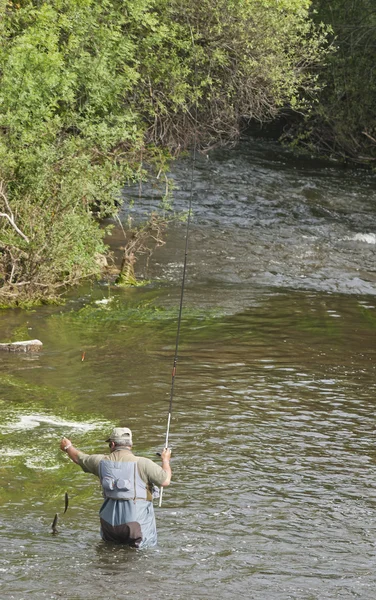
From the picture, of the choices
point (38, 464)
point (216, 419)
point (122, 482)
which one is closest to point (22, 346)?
point (216, 419)

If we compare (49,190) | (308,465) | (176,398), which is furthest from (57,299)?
(308,465)

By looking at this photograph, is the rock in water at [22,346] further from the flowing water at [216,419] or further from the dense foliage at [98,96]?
the dense foliage at [98,96]

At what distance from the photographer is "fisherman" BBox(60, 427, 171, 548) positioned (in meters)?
8.65

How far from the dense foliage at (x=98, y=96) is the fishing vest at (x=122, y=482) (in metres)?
10.1

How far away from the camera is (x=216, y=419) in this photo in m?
12.8

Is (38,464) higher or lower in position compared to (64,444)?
lower

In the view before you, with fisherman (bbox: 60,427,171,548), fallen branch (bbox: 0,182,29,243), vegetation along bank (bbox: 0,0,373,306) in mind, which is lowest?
fisherman (bbox: 60,427,171,548)

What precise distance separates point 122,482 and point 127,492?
0.09 metres

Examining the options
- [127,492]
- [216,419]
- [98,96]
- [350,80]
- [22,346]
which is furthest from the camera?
[350,80]

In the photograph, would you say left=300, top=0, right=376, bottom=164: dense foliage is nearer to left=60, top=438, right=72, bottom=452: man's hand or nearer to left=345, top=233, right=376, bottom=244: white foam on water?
left=345, top=233, right=376, bottom=244: white foam on water

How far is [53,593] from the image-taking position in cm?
791

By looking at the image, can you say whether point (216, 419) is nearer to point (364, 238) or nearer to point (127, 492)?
point (127, 492)

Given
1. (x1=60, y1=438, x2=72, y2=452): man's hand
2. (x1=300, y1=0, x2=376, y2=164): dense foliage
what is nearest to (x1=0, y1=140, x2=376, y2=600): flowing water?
(x1=60, y1=438, x2=72, y2=452): man's hand

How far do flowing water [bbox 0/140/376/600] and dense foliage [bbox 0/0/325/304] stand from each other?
1.39 m
